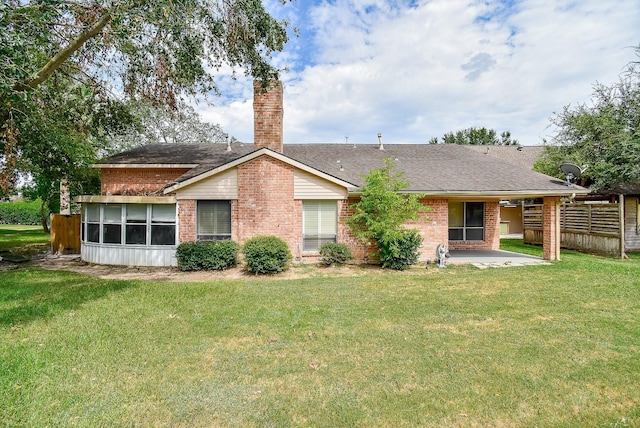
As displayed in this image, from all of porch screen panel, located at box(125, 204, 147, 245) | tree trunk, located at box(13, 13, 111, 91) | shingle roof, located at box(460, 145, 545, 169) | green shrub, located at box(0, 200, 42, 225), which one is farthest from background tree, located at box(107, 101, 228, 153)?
shingle roof, located at box(460, 145, 545, 169)

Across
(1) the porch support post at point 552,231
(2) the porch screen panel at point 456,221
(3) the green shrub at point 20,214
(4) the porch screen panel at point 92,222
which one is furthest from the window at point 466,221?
(3) the green shrub at point 20,214

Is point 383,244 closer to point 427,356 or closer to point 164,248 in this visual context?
point 427,356

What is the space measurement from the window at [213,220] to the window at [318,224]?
273 centimetres

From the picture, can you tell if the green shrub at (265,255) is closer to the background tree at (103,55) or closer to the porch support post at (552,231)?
the background tree at (103,55)

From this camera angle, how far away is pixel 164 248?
1100 cm

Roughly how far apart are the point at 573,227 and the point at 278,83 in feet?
49.5

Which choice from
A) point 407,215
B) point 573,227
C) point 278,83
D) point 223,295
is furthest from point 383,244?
point 573,227

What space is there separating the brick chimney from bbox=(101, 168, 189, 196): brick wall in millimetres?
4257

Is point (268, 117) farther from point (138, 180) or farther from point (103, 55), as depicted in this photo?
point (138, 180)

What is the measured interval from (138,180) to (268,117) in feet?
21.7

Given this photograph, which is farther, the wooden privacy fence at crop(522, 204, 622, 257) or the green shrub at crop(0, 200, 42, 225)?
the green shrub at crop(0, 200, 42, 225)

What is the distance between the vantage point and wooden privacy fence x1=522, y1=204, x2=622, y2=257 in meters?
13.0

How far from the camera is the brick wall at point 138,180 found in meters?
13.8

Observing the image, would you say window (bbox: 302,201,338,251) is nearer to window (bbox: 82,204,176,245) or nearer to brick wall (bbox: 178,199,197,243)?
brick wall (bbox: 178,199,197,243)
